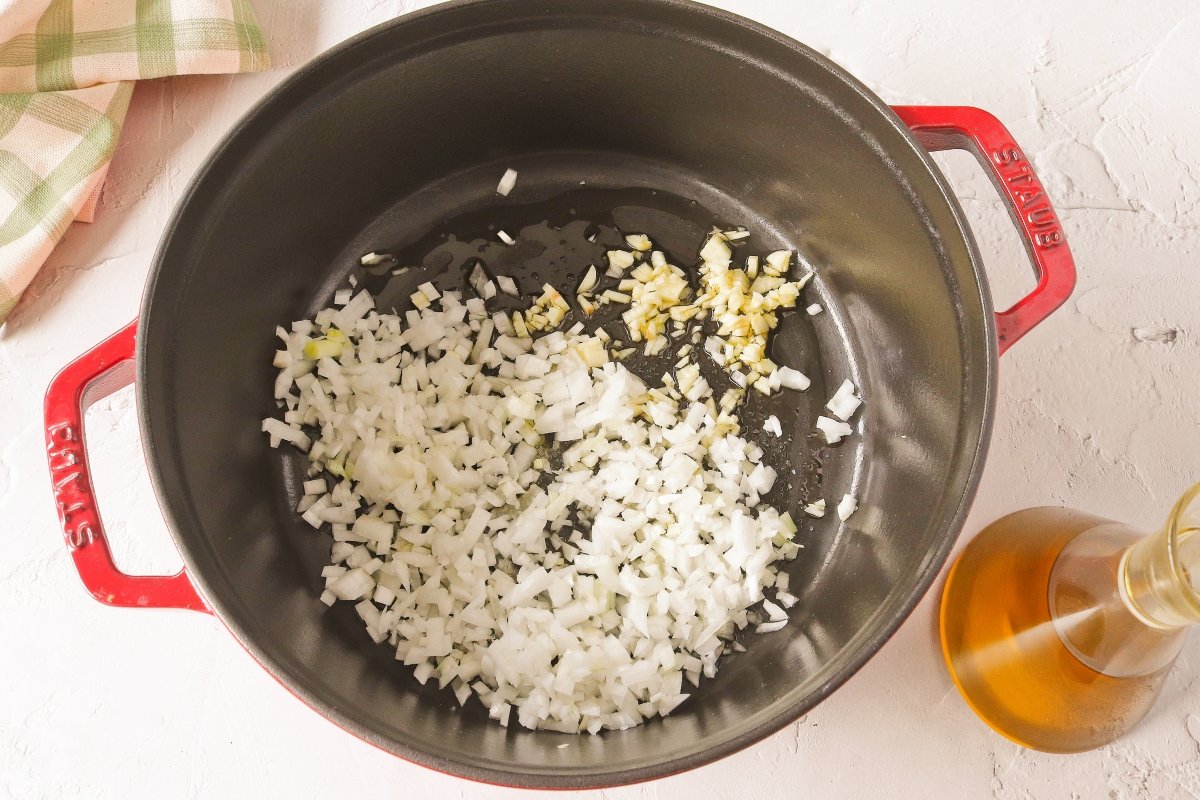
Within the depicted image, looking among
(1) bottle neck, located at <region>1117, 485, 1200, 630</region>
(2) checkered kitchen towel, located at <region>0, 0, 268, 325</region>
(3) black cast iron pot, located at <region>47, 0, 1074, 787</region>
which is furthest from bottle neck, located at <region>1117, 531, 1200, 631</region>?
(2) checkered kitchen towel, located at <region>0, 0, 268, 325</region>

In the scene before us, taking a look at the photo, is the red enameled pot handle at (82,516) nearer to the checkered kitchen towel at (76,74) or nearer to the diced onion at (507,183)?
the checkered kitchen towel at (76,74)

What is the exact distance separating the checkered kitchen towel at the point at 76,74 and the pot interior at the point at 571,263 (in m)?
0.30

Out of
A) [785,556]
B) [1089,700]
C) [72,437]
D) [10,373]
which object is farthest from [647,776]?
[10,373]

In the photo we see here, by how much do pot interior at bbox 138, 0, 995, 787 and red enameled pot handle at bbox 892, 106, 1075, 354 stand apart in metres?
0.04

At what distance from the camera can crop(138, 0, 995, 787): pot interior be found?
94 centimetres

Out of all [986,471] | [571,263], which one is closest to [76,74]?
[571,263]

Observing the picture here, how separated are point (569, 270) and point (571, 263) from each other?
0.01 meters

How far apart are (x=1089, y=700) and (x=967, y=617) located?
143mm

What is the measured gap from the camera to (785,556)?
1116 millimetres

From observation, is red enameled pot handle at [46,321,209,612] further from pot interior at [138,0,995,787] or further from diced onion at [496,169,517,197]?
diced onion at [496,169,517,197]

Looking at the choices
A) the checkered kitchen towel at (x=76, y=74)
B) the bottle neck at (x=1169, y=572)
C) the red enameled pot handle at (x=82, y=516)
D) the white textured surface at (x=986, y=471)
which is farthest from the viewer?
the checkered kitchen towel at (x=76, y=74)

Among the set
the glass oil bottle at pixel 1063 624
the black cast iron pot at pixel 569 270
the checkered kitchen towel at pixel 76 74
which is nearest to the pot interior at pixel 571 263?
the black cast iron pot at pixel 569 270

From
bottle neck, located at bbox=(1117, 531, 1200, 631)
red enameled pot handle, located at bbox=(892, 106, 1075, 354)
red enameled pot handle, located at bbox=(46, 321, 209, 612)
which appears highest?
red enameled pot handle, located at bbox=(892, 106, 1075, 354)

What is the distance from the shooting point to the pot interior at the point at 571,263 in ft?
3.09
